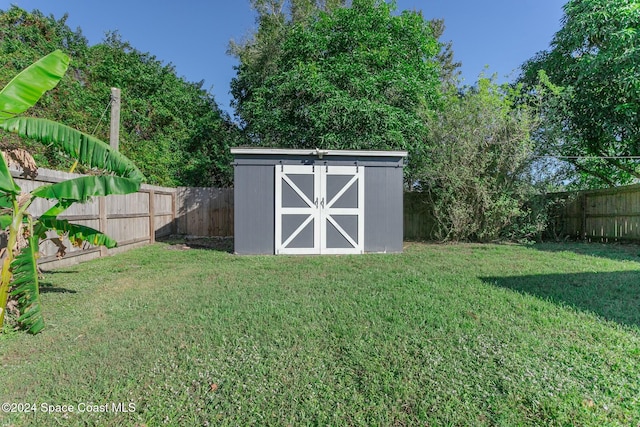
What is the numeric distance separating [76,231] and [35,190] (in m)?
0.80

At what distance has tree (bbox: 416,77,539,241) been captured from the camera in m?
8.55

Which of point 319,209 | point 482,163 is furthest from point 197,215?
point 482,163

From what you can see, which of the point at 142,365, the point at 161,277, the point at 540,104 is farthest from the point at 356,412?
the point at 540,104

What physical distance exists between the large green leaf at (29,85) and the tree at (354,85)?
7100 millimetres

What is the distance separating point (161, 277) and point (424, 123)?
8161 mm

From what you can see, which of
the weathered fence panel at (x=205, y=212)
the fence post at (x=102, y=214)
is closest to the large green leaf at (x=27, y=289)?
the fence post at (x=102, y=214)

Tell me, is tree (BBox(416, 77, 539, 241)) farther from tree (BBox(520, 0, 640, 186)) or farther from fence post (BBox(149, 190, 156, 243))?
fence post (BBox(149, 190, 156, 243))

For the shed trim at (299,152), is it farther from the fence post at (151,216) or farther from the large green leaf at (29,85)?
the large green leaf at (29,85)

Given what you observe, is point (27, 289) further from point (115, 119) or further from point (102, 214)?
point (115, 119)

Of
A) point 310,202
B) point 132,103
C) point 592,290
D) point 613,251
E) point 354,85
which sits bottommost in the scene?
point 592,290

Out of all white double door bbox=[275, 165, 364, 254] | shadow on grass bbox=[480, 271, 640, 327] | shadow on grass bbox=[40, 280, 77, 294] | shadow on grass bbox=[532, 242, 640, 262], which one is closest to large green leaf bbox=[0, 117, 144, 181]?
shadow on grass bbox=[40, 280, 77, 294]

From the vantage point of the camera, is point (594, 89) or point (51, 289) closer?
point (51, 289)

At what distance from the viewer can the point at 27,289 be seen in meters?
3.00

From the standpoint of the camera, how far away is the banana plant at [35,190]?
2.99 metres
